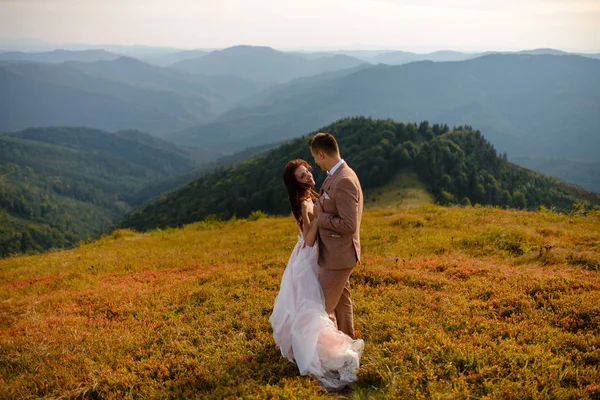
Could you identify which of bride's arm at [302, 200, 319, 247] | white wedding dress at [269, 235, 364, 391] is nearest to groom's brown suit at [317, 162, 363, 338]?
bride's arm at [302, 200, 319, 247]

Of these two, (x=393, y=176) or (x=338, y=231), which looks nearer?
(x=338, y=231)

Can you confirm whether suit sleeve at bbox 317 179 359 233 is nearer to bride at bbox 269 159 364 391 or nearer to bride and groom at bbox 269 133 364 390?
bride and groom at bbox 269 133 364 390

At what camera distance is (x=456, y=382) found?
6.16m

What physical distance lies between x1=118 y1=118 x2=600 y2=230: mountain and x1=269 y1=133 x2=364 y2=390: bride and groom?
206ft

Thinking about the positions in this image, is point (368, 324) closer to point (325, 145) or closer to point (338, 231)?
point (338, 231)

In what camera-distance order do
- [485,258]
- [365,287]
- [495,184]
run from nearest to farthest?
1. [365,287]
2. [485,258]
3. [495,184]

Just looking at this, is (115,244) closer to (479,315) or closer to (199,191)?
(479,315)

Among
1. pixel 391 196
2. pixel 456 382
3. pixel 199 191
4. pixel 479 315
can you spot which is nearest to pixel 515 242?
pixel 479 315

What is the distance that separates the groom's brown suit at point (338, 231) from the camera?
6.14 m

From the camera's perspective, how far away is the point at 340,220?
242 inches

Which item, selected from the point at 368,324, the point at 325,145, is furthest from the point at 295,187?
the point at 368,324

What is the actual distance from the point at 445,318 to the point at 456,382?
2312 mm

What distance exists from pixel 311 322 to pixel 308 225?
1.75 meters

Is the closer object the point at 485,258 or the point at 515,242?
the point at 485,258
